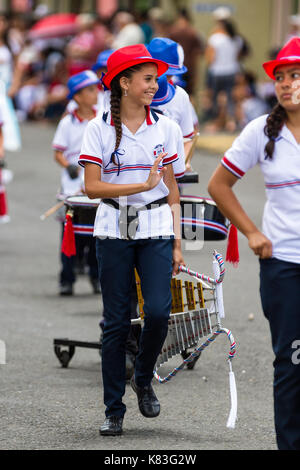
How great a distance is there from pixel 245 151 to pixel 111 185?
0.94 metres

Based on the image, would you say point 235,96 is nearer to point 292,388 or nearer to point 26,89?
point 26,89

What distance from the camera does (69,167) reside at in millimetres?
10172

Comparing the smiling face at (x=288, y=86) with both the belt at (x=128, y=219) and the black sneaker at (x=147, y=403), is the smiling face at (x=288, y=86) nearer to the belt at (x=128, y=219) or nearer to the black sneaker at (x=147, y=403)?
the belt at (x=128, y=219)

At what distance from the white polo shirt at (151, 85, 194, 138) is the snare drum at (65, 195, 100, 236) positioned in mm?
795

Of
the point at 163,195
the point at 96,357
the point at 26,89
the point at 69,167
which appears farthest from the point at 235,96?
the point at 163,195

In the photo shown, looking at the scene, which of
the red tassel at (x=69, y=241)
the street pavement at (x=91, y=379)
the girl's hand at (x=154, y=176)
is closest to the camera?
the girl's hand at (x=154, y=176)

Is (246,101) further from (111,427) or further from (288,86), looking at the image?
(288,86)

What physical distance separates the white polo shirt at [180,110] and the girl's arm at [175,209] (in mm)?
1357

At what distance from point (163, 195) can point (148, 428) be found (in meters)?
1.25

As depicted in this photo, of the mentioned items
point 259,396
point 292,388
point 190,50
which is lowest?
point 259,396

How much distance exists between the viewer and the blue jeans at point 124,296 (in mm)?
5961

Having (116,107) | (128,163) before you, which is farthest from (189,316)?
(116,107)

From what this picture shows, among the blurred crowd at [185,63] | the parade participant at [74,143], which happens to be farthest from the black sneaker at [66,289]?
the blurred crowd at [185,63]

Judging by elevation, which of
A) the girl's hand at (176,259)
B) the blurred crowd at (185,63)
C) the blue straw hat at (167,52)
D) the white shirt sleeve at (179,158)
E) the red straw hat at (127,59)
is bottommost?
the girl's hand at (176,259)
